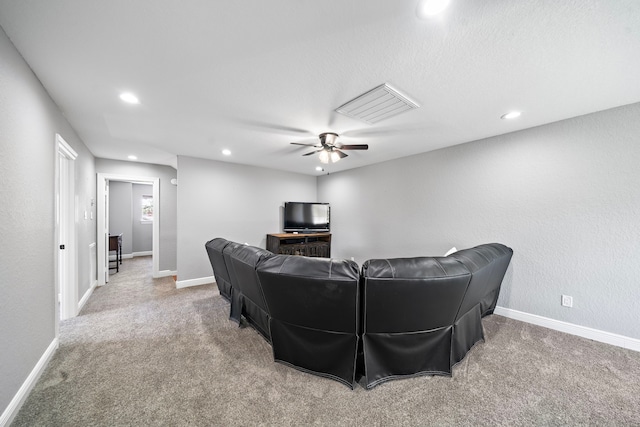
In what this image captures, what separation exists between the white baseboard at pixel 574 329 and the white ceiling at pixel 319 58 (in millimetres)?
2317

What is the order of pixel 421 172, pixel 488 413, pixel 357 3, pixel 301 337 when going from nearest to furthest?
pixel 357 3 → pixel 488 413 → pixel 301 337 → pixel 421 172

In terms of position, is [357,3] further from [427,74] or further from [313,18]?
[427,74]

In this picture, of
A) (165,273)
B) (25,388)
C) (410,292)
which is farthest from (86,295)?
(410,292)

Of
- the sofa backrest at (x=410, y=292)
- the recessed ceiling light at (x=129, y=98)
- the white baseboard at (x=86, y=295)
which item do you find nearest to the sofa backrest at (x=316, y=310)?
the sofa backrest at (x=410, y=292)

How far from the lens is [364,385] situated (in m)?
1.74

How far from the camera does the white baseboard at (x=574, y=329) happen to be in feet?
7.45

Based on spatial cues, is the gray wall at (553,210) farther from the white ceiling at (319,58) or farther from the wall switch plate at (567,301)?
the white ceiling at (319,58)

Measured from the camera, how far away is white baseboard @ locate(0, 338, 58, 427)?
140 centimetres

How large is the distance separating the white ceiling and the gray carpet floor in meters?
2.39

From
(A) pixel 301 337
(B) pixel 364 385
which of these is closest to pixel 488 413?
(B) pixel 364 385

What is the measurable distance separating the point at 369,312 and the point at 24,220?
2.57 m

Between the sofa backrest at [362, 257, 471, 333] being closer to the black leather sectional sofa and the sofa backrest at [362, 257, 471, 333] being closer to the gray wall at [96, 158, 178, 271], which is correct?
the black leather sectional sofa

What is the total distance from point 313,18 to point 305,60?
360mm

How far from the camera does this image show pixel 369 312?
1.64m
